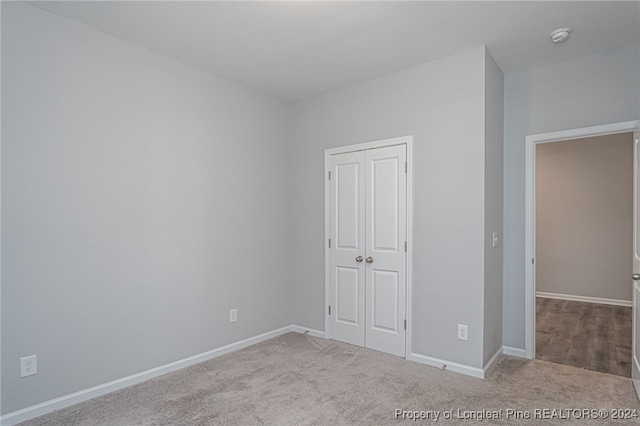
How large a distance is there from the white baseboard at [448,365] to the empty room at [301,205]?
23mm

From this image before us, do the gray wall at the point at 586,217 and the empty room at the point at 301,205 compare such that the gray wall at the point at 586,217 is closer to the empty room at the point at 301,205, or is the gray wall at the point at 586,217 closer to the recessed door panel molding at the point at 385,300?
the empty room at the point at 301,205

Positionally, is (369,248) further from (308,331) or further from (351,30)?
(351,30)

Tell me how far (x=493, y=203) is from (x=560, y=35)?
4.54 ft

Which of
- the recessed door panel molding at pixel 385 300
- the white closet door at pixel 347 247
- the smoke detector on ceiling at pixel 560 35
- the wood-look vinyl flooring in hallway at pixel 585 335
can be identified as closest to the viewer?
the smoke detector on ceiling at pixel 560 35

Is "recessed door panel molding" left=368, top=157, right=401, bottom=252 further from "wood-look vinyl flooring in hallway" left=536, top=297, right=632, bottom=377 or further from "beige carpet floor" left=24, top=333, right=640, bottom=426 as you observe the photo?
"wood-look vinyl flooring in hallway" left=536, top=297, right=632, bottom=377

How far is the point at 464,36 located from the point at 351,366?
292cm

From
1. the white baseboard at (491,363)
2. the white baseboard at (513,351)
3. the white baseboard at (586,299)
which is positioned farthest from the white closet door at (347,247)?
the white baseboard at (586,299)

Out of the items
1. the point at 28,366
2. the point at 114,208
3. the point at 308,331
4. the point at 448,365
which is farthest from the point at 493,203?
the point at 28,366

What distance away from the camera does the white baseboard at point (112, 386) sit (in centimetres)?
228

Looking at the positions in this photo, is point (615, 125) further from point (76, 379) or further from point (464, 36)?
point (76, 379)

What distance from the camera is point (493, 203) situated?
3199mm

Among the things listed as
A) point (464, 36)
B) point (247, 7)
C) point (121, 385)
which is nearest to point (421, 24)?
point (464, 36)

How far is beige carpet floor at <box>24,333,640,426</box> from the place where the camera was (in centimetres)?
233

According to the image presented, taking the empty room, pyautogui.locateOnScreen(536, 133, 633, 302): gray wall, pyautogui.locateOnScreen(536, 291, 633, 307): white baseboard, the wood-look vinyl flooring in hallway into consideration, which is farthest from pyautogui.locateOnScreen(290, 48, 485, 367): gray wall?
pyautogui.locateOnScreen(536, 291, 633, 307): white baseboard
